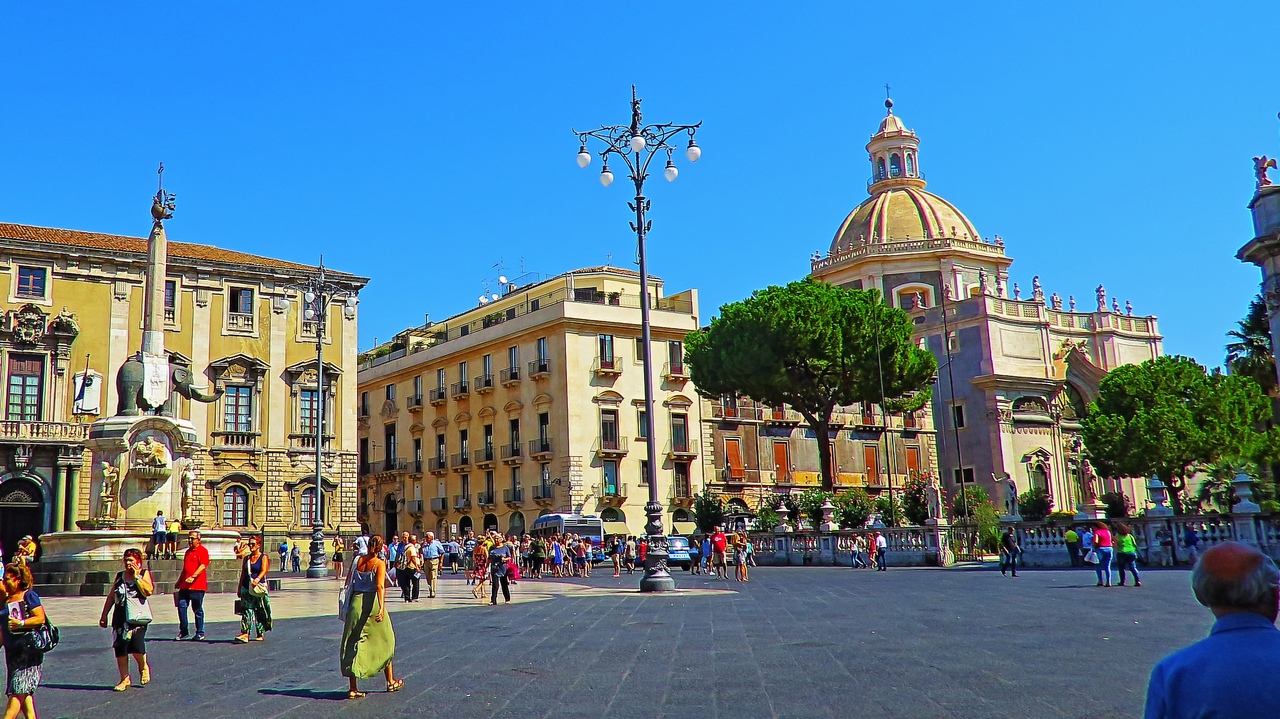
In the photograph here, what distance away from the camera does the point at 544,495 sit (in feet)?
176

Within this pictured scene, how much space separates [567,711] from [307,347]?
41.1 metres

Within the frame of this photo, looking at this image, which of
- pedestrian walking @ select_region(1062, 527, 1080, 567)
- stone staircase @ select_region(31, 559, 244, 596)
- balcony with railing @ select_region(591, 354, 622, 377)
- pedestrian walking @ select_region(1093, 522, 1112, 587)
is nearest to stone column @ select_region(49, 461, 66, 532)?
stone staircase @ select_region(31, 559, 244, 596)

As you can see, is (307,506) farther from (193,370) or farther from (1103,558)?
(1103,558)

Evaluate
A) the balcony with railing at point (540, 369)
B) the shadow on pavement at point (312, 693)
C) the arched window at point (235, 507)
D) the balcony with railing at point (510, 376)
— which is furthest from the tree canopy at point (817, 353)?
the shadow on pavement at point (312, 693)

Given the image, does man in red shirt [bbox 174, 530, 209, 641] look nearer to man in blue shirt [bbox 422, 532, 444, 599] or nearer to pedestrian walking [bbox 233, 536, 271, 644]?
pedestrian walking [bbox 233, 536, 271, 644]

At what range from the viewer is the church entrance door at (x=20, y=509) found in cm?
3884

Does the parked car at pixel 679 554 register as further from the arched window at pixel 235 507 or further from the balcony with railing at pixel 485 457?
the balcony with railing at pixel 485 457

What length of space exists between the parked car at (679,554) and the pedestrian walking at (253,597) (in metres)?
25.5

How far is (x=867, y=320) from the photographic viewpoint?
49.6 metres

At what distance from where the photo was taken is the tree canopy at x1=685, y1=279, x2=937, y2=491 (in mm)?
48812

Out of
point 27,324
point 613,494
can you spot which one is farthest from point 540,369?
point 27,324

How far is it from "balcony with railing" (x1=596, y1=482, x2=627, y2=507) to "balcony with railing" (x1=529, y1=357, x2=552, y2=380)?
636 centimetres

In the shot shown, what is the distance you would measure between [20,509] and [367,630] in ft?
119

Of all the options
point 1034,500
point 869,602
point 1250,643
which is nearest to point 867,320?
point 1034,500
